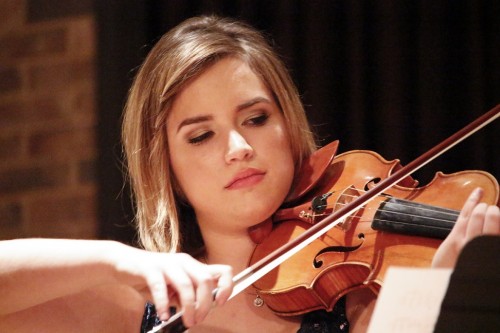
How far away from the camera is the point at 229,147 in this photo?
1.41 meters

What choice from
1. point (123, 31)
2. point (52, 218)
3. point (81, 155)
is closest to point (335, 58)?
point (123, 31)

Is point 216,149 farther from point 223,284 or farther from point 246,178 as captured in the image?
point 223,284

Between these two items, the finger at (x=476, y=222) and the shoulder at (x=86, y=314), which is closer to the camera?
the finger at (x=476, y=222)

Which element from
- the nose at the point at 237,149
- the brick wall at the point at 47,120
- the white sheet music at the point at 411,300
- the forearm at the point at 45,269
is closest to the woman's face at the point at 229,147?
the nose at the point at 237,149

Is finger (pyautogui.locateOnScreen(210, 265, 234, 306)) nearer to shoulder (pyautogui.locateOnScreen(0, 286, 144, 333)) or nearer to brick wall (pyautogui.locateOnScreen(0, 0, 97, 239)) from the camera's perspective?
shoulder (pyautogui.locateOnScreen(0, 286, 144, 333))

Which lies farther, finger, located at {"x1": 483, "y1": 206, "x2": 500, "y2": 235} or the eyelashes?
the eyelashes

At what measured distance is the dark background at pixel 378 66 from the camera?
1.90 metres

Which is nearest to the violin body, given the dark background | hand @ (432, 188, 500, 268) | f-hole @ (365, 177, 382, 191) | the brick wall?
f-hole @ (365, 177, 382, 191)

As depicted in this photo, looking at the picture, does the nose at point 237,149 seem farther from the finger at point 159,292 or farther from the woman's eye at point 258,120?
the finger at point 159,292

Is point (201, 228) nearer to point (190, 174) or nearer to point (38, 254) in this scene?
point (190, 174)

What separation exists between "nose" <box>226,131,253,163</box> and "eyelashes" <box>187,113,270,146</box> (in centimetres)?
5

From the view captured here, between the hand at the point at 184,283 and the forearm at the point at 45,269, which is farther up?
the hand at the point at 184,283

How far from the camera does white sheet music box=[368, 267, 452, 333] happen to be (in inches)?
29.0

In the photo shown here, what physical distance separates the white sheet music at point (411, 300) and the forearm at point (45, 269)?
0.51m
